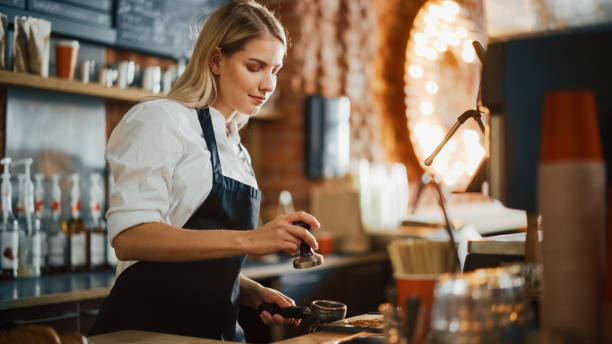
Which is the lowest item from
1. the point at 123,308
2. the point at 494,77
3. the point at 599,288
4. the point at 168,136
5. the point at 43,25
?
the point at 123,308

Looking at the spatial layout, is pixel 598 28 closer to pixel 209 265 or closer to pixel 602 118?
pixel 602 118

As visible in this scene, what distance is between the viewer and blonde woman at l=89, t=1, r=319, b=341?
1.60m

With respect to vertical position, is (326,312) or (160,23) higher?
(160,23)

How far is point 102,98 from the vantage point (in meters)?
3.24

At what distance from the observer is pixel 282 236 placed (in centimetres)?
153

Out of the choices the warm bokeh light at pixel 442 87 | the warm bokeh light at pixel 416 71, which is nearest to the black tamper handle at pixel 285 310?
the warm bokeh light at pixel 442 87

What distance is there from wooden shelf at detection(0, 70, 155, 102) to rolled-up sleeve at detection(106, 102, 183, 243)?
0.84 m

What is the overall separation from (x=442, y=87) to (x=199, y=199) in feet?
13.4

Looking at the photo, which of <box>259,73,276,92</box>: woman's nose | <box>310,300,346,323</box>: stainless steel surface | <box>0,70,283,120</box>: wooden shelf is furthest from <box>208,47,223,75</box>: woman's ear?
<box>310,300,346,323</box>: stainless steel surface

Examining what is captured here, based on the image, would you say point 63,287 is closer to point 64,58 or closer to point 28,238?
point 28,238

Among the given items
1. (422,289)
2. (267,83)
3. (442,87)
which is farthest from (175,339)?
(442,87)

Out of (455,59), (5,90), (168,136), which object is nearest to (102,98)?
(5,90)

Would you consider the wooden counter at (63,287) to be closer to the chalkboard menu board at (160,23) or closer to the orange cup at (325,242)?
the orange cup at (325,242)

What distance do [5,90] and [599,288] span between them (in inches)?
103
